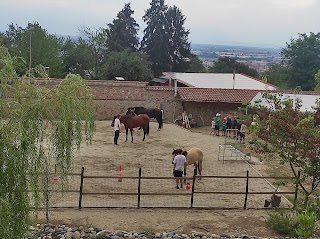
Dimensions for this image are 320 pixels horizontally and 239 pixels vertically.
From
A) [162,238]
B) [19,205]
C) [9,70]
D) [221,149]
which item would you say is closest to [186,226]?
[162,238]

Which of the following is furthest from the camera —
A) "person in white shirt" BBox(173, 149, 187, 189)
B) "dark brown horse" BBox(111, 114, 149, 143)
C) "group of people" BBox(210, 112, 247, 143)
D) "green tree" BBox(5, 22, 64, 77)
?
"green tree" BBox(5, 22, 64, 77)

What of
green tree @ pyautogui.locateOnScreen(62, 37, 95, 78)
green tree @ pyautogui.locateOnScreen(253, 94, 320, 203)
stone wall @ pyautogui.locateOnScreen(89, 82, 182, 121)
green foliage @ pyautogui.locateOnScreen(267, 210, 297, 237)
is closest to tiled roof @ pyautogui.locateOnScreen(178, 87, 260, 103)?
stone wall @ pyautogui.locateOnScreen(89, 82, 182, 121)

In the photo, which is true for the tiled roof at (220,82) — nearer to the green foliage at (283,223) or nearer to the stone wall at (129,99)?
the stone wall at (129,99)

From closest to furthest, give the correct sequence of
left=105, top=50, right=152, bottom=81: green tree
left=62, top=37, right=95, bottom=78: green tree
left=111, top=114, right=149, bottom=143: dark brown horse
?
left=111, top=114, right=149, bottom=143: dark brown horse
left=105, top=50, right=152, bottom=81: green tree
left=62, top=37, right=95, bottom=78: green tree

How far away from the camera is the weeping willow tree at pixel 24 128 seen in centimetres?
607

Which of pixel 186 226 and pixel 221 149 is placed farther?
pixel 221 149

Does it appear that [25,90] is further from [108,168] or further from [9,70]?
[108,168]

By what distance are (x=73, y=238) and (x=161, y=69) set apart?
125ft

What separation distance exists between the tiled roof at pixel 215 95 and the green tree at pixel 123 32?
22251mm

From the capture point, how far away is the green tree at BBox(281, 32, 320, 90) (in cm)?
4203

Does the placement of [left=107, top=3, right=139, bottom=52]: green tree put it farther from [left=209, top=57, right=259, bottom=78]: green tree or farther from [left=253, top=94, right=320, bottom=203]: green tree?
[left=253, top=94, right=320, bottom=203]: green tree

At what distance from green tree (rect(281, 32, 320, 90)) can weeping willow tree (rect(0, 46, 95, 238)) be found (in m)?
38.0

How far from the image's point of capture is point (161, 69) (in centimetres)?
4697

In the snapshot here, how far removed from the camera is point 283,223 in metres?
10.9
